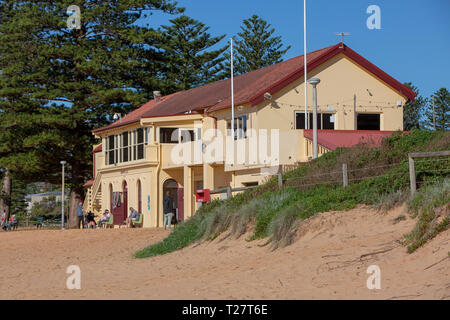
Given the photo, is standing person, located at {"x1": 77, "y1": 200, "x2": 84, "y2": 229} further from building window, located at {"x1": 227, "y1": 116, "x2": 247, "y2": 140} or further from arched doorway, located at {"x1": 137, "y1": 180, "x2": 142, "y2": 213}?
building window, located at {"x1": 227, "y1": 116, "x2": 247, "y2": 140}

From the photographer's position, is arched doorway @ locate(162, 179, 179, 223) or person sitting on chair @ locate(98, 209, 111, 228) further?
person sitting on chair @ locate(98, 209, 111, 228)

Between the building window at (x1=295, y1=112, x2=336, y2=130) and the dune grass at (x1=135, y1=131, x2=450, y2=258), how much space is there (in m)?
11.1

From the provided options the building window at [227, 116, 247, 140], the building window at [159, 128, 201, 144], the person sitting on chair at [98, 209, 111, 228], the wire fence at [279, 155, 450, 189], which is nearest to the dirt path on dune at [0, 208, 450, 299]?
the wire fence at [279, 155, 450, 189]

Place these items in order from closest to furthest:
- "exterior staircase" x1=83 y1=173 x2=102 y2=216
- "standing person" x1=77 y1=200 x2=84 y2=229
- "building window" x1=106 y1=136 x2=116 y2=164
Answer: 1. "standing person" x1=77 y1=200 x2=84 y2=229
2. "building window" x1=106 y1=136 x2=116 y2=164
3. "exterior staircase" x1=83 y1=173 x2=102 y2=216

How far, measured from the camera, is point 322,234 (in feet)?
55.8

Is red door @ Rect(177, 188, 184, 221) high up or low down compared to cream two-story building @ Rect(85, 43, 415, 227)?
down

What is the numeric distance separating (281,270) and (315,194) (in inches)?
206

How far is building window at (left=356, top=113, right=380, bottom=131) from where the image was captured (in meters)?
35.7

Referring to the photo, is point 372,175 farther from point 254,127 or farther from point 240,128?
point 240,128

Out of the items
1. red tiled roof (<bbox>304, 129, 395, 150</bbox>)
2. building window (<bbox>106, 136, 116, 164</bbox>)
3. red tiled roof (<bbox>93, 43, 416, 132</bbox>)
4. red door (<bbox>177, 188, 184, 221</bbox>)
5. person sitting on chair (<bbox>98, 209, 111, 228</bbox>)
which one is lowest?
person sitting on chair (<bbox>98, 209, 111, 228</bbox>)

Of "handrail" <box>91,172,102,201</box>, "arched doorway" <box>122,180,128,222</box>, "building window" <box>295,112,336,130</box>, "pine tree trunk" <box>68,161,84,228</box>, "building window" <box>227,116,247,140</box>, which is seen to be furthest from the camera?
"pine tree trunk" <box>68,161,84,228</box>

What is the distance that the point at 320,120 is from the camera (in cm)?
3497

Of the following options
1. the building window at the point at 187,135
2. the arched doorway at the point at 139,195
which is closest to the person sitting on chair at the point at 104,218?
the arched doorway at the point at 139,195
